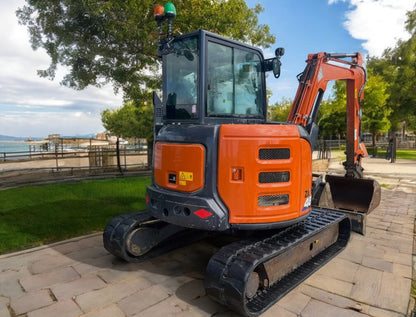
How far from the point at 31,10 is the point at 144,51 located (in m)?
4.40

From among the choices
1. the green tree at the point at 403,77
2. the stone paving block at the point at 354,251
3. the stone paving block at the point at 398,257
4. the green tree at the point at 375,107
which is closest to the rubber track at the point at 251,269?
the stone paving block at the point at 354,251

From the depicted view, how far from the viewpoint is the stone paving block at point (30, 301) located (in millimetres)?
3273

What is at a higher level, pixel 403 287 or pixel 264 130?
pixel 264 130

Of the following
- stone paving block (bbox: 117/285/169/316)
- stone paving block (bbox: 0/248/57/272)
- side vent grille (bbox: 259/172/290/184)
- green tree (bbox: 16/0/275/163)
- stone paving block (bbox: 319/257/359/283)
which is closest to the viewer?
stone paving block (bbox: 117/285/169/316)

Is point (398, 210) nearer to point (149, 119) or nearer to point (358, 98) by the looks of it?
point (358, 98)

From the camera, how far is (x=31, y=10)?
10938 mm

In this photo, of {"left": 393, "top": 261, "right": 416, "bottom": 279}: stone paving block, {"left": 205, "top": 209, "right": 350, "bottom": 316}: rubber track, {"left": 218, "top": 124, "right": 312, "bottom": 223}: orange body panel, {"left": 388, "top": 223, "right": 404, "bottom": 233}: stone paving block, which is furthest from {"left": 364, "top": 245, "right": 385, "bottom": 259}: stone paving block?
{"left": 218, "top": 124, "right": 312, "bottom": 223}: orange body panel

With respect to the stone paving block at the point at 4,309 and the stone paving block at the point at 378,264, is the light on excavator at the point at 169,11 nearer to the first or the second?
the stone paving block at the point at 4,309

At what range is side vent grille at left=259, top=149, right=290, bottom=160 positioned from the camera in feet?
11.4

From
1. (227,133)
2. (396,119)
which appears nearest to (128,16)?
(227,133)

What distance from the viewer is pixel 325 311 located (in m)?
3.28

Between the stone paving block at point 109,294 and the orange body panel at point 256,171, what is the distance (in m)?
1.50

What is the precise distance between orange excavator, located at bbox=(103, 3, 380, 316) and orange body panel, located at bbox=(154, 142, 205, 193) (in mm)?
12

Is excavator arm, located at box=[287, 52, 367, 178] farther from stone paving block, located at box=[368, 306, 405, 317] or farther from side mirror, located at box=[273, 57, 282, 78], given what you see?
stone paving block, located at box=[368, 306, 405, 317]
